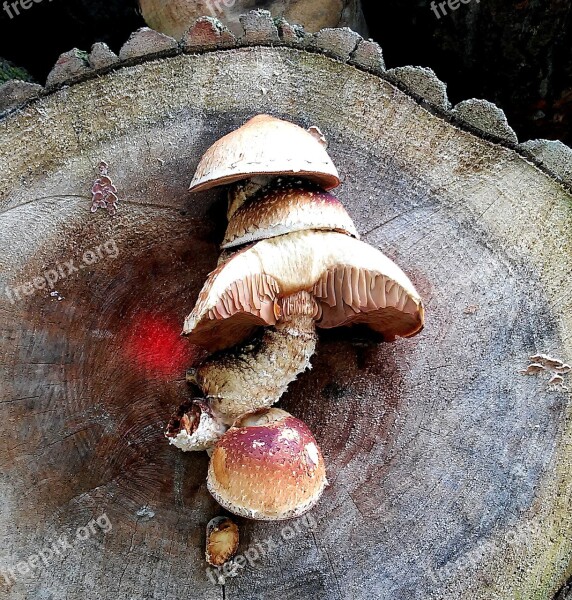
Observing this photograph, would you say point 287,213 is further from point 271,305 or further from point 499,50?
point 499,50

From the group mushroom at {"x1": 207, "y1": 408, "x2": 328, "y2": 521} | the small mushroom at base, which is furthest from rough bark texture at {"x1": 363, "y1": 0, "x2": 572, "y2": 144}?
the small mushroom at base

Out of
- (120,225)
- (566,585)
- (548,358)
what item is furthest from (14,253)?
(566,585)

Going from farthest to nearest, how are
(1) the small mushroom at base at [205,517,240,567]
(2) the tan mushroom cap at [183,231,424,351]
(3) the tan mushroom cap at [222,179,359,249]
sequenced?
(1) the small mushroom at base at [205,517,240,567], (3) the tan mushroom cap at [222,179,359,249], (2) the tan mushroom cap at [183,231,424,351]

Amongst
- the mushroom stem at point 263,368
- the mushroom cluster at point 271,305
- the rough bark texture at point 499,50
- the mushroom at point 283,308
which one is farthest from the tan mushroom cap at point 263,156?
the rough bark texture at point 499,50

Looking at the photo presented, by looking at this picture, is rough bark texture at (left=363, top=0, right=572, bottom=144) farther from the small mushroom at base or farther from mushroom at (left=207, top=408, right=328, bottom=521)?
the small mushroom at base

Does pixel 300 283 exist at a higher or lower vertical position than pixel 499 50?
lower

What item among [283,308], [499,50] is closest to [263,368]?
[283,308]

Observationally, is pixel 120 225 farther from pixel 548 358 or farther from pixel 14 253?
pixel 548 358

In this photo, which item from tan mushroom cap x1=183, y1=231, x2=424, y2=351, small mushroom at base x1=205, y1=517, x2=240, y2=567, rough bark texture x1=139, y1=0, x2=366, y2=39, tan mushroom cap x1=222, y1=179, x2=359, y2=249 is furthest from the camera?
rough bark texture x1=139, y1=0, x2=366, y2=39
